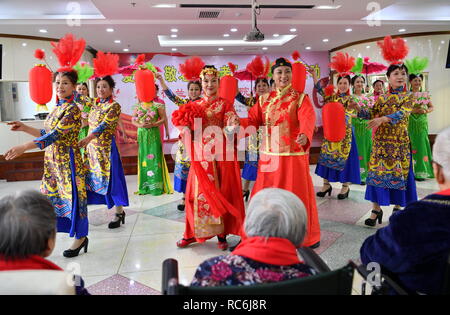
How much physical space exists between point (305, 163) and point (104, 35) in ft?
21.1

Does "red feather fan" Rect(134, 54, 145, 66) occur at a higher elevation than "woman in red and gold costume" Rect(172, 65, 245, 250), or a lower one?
higher

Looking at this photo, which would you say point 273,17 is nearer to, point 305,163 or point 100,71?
point 100,71

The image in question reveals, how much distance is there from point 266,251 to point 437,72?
9.42m

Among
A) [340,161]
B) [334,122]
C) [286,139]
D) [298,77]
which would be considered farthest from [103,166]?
[340,161]

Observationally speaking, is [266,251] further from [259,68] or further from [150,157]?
[150,157]

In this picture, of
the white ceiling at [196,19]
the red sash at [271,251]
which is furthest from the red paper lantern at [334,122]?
the white ceiling at [196,19]

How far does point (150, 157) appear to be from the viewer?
16.4 ft

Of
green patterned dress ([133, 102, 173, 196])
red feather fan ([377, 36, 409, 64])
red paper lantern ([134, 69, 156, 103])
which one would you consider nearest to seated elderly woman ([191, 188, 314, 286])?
red feather fan ([377, 36, 409, 64])

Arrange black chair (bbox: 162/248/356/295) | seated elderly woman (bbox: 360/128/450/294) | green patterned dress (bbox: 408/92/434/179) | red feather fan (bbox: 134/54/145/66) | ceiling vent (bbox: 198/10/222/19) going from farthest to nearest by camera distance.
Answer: ceiling vent (bbox: 198/10/222/19) → green patterned dress (bbox: 408/92/434/179) → red feather fan (bbox: 134/54/145/66) → seated elderly woman (bbox: 360/128/450/294) → black chair (bbox: 162/248/356/295)

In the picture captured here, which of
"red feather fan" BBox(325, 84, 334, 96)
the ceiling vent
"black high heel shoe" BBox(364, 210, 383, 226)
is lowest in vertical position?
"black high heel shoe" BBox(364, 210, 383, 226)

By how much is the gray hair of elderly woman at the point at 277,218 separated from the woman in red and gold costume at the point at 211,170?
1709mm

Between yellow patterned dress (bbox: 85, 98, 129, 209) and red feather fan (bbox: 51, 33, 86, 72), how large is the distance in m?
0.64

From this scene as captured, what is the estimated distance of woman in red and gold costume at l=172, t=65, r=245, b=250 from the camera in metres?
2.84

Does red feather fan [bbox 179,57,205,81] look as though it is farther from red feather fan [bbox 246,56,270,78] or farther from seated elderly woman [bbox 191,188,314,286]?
seated elderly woman [bbox 191,188,314,286]
